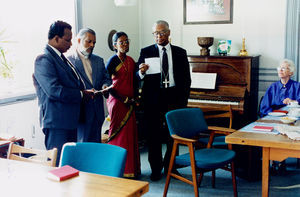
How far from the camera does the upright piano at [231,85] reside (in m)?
4.55

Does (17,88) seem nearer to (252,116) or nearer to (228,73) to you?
(228,73)

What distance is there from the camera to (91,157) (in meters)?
2.13

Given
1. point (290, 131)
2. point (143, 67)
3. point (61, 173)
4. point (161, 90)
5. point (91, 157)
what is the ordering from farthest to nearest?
point (161, 90), point (143, 67), point (290, 131), point (91, 157), point (61, 173)

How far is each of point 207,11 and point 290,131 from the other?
2950mm

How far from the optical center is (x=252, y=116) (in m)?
4.90

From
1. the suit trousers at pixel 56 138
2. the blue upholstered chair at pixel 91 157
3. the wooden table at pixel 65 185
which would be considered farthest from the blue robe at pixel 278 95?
the wooden table at pixel 65 185

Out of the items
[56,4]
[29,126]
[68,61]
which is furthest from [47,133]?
[56,4]

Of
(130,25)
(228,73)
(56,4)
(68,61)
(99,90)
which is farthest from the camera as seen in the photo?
(130,25)

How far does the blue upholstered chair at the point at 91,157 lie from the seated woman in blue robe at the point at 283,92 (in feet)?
8.57

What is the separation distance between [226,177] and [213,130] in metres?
0.75

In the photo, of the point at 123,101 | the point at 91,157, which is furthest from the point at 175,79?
the point at 91,157

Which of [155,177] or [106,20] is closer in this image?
[155,177]

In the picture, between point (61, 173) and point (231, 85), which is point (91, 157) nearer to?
point (61, 173)

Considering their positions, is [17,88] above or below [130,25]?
below
